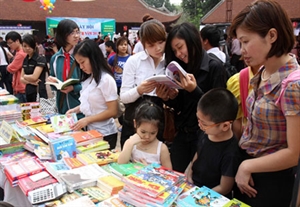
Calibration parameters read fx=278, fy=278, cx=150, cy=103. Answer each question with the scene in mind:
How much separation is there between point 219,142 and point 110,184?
1.88ft

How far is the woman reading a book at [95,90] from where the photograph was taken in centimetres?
203

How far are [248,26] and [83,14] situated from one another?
16.6 m

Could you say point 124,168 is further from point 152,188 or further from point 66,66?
point 66,66

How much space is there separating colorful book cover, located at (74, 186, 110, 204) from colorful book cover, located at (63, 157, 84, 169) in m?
0.21

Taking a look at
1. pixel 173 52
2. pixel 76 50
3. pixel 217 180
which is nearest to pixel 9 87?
pixel 76 50

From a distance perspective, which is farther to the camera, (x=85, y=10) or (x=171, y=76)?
(x=85, y=10)

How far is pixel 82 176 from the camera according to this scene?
56.0 inches

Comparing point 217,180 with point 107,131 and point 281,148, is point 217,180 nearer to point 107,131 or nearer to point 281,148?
point 281,148

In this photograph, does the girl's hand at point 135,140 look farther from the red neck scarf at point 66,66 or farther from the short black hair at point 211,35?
the short black hair at point 211,35

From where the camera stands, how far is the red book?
1339 millimetres

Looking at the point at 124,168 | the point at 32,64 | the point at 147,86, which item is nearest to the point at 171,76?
the point at 147,86

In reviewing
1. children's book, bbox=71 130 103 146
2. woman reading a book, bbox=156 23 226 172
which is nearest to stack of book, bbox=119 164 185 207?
woman reading a book, bbox=156 23 226 172

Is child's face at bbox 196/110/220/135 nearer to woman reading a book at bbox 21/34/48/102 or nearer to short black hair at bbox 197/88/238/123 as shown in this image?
short black hair at bbox 197/88/238/123

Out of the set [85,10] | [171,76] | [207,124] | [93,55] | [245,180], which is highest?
[85,10]
